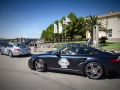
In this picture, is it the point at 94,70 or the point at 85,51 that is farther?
the point at 85,51

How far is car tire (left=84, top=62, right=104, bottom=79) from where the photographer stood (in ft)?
13.4

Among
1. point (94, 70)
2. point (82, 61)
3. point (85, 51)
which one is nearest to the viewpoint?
point (94, 70)

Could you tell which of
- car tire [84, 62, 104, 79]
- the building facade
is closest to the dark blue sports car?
car tire [84, 62, 104, 79]

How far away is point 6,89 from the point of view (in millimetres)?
3363

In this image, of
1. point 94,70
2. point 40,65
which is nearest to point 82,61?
point 94,70

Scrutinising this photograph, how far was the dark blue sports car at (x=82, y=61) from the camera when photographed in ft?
13.0

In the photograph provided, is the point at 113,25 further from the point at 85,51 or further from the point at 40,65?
the point at 40,65

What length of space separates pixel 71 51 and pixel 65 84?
1.60 m

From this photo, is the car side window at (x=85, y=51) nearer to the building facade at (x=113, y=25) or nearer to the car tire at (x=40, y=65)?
the car tire at (x=40, y=65)

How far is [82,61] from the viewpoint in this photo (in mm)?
4289

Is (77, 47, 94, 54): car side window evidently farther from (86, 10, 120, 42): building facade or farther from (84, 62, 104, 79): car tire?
(86, 10, 120, 42): building facade

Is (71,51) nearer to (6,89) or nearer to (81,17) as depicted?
(6,89)

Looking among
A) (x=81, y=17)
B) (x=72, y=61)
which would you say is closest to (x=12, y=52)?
(x=72, y=61)

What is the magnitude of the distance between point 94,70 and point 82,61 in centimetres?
57
